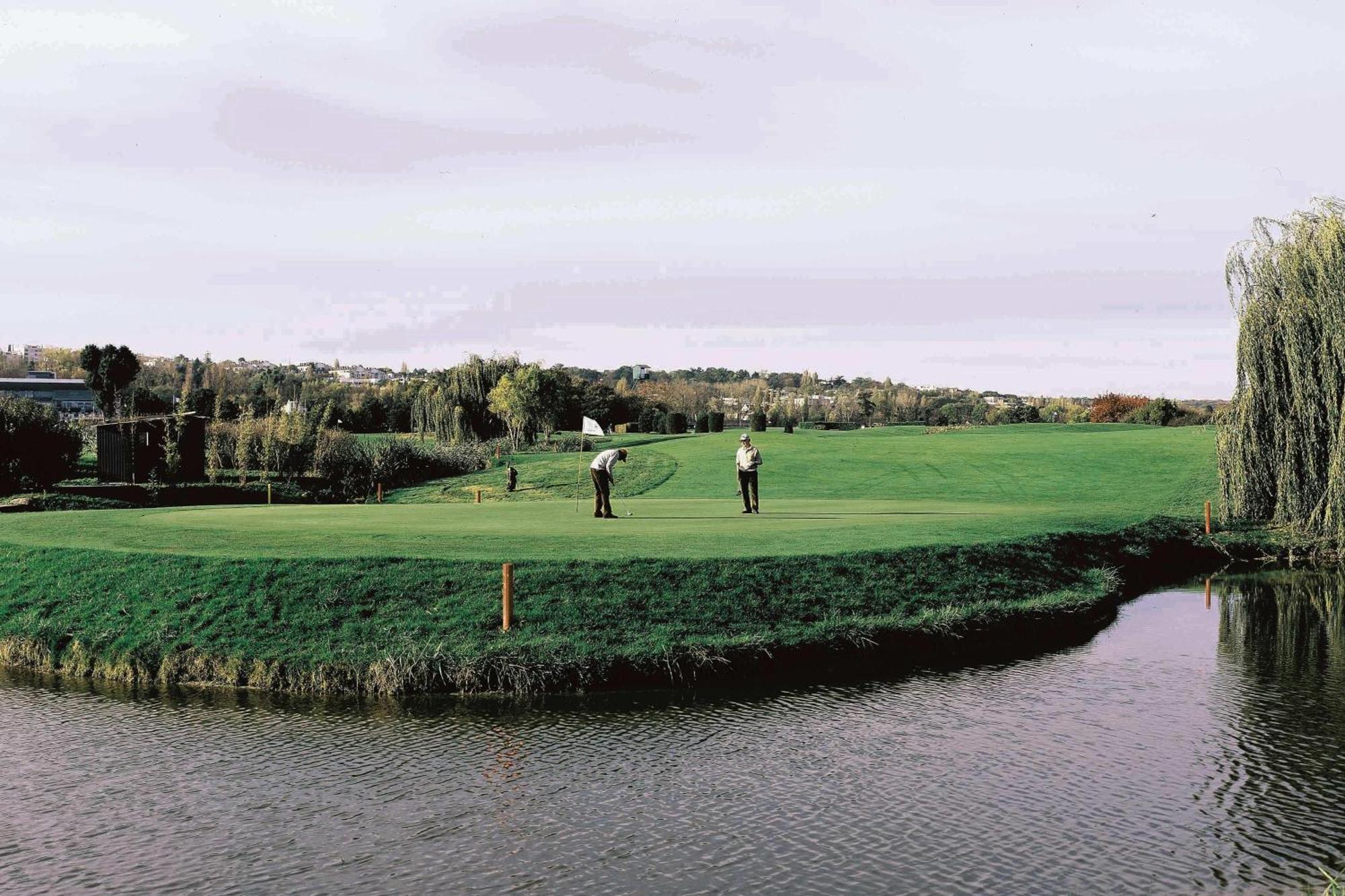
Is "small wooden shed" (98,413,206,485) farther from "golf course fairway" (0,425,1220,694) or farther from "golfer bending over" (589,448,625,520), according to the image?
"golfer bending over" (589,448,625,520)

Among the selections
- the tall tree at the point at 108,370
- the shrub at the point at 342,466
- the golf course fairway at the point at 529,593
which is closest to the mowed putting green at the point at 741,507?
the golf course fairway at the point at 529,593

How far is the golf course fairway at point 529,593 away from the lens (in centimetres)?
1759

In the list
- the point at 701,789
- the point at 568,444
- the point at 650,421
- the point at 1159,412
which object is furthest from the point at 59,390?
the point at 701,789

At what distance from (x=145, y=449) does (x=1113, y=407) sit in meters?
76.9

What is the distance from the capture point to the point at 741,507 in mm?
34062

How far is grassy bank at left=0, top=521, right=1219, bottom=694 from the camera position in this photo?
1731 cm

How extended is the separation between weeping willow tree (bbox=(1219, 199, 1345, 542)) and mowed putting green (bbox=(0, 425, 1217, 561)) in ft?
13.0

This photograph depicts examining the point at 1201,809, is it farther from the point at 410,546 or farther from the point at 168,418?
the point at 168,418

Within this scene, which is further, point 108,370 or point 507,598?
point 108,370

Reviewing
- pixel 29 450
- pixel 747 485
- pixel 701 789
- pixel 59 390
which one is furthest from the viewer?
pixel 59 390

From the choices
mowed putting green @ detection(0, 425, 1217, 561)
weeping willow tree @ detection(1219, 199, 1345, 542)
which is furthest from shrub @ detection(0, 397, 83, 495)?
weeping willow tree @ detection(1219, 199, 1345, 542)

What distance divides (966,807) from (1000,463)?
4356 centimetres

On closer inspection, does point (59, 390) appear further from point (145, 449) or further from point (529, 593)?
point (529, 593)

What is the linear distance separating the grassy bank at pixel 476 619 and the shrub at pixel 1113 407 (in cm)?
7875
